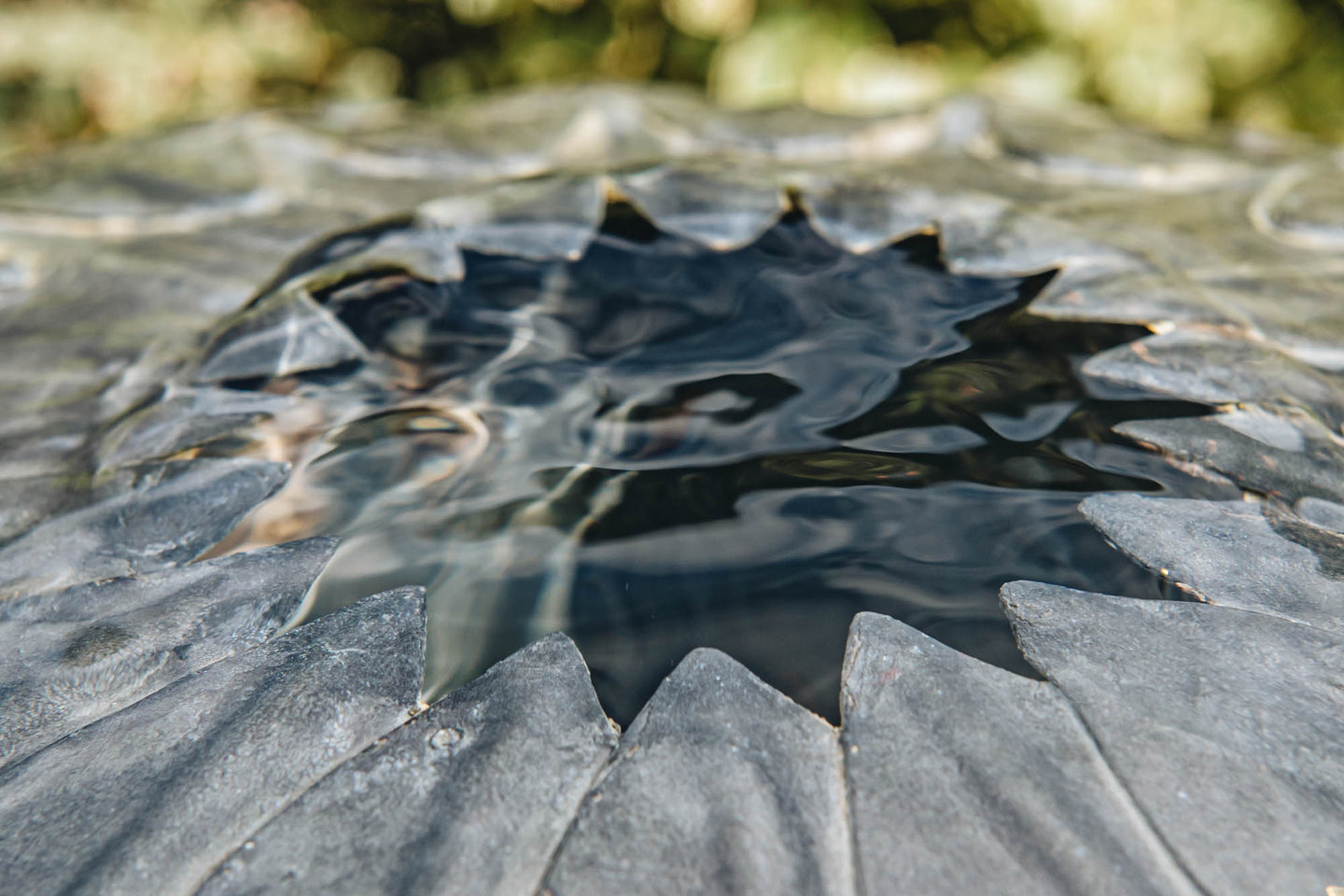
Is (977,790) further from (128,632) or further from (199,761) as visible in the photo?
A: (128,632)

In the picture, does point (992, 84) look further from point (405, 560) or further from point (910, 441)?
point (405, 560)

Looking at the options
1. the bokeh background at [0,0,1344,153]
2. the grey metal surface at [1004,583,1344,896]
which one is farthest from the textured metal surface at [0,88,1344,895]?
the bokeh background at [0,0,1344,153]

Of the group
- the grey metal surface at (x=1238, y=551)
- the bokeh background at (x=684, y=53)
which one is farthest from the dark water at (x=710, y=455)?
the bokeh background at (x=684, y=53)

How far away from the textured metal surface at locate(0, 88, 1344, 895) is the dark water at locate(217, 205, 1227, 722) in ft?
0.10

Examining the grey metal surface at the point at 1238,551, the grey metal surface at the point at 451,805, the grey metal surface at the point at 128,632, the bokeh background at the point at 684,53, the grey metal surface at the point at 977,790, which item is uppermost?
the bokeh background at the point at 684,53

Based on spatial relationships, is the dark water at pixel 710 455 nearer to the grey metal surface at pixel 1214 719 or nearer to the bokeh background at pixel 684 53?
the grey metal surface at pixel 1214 719

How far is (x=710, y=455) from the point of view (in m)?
0.79

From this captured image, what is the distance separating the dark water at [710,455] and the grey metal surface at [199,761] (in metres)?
0.05

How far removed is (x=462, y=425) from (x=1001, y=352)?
1.70 ft

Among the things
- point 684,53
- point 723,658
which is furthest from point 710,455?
point 684,53

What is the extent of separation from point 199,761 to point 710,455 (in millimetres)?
439

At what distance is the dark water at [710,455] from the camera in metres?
0.64

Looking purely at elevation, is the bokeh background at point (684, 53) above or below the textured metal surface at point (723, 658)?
above

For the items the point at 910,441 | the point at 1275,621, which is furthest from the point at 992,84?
the point at 1275,621
